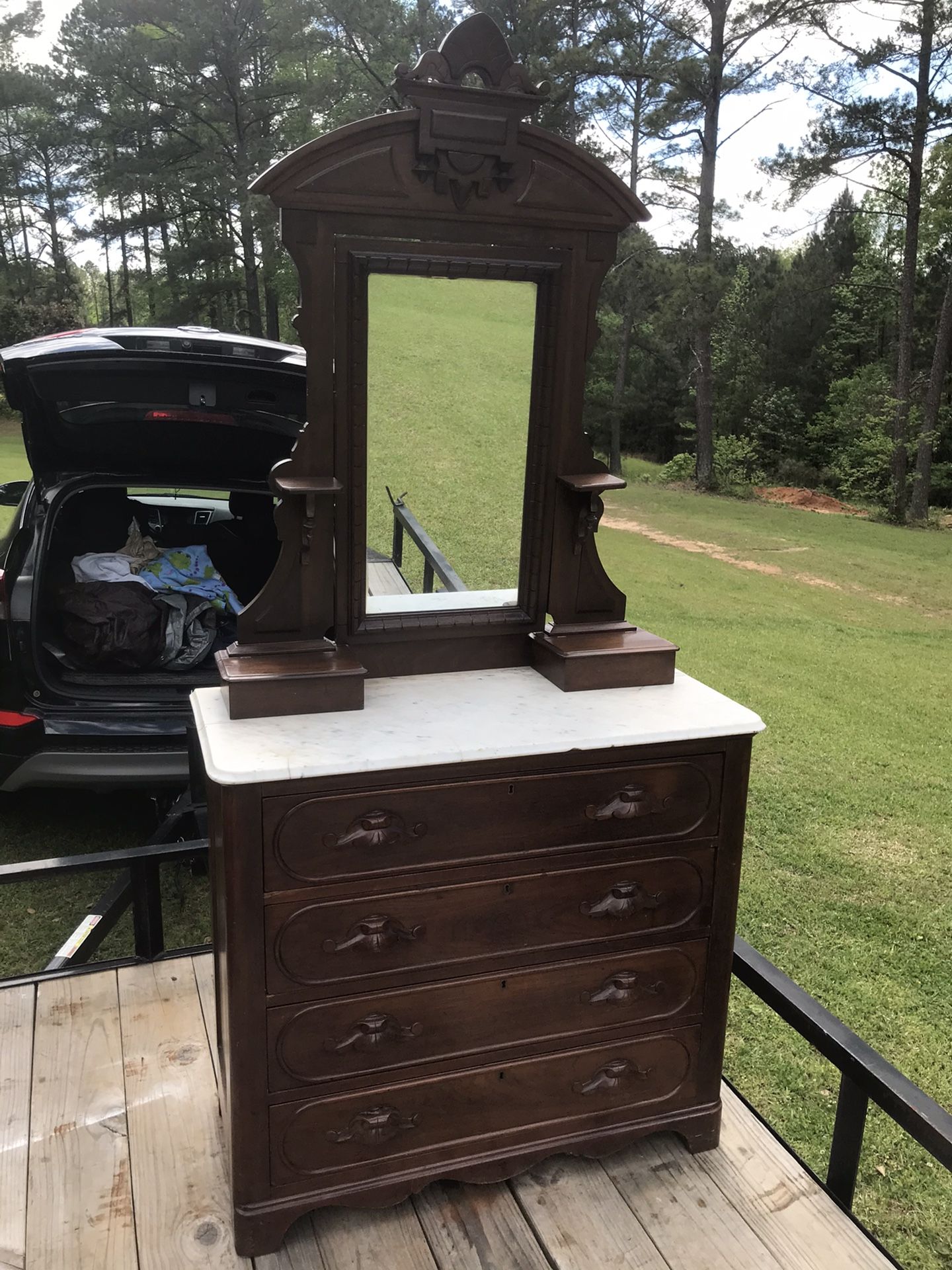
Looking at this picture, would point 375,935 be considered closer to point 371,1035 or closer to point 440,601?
point 371,1035

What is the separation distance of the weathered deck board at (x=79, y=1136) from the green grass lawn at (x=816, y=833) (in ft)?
2.63

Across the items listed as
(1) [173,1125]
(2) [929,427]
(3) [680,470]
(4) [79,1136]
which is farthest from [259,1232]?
(3) [680,470]

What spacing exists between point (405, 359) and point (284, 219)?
1.10 feet

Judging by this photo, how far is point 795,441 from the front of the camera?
22.3 metres

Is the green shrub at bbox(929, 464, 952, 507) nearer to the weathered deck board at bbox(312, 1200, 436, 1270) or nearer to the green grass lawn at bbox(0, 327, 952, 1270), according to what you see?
the green grass lawn at bbox(0, 327, 952, 1270)

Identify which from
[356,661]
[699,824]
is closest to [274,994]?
[356,661]

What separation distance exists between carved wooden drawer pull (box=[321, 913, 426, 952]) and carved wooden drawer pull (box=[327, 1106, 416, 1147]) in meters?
0.34

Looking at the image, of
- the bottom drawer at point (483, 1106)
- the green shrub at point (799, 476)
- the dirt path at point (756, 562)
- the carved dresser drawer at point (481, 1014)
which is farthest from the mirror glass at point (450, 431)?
the green shrub at point (799, 476)

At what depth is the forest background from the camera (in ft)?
49.3

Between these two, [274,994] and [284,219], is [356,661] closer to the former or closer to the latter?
[274,994]

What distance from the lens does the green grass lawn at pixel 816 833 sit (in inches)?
84.8

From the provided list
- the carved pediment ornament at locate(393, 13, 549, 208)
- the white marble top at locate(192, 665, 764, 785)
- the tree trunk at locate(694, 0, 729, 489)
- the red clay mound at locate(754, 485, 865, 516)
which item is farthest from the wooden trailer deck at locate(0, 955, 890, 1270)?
the red clay mound at locate(754, 485, 865, 516)

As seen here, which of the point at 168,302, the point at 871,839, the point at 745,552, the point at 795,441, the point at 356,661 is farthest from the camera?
the point at 795,441

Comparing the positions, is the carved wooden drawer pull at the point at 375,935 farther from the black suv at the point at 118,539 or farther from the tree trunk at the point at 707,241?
the tree trunk at the point at 707,241
